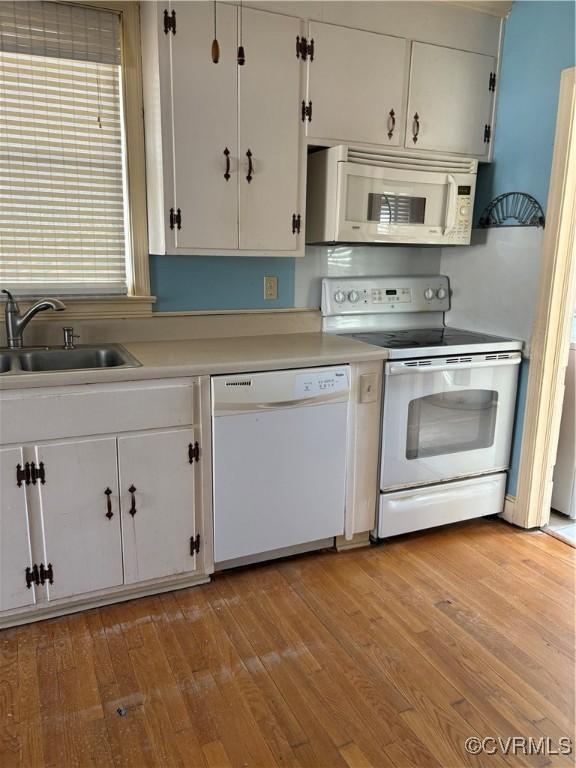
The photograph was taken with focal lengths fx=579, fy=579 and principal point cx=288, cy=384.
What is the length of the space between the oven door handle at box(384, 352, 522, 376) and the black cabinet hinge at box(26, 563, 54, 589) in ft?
4.91

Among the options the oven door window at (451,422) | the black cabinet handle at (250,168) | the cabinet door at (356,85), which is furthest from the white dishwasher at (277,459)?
the cabinet door at (356,85)

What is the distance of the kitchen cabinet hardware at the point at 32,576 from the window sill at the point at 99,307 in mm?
984

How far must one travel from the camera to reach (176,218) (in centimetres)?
229

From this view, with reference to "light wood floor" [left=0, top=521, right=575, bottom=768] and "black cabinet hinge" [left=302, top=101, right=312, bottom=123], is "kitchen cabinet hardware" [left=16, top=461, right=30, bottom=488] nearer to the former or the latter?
"light wood floor" [left=0, top=521, right=575, bottom=768]

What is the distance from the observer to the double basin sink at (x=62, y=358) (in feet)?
7.30

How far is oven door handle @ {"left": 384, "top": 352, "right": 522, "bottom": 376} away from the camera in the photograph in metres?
2.45

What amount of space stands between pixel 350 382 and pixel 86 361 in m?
1.10

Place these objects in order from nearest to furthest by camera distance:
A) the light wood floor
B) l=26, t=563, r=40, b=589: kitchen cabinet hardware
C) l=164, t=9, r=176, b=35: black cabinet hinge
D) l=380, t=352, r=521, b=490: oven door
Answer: the light wood floor, l=26, t=563, r=40, b=589: kitchen cabinet hardware, l=164, t=9, r=176, b=35: black cabinet hinge, l=380, t=352, r=521, b=490: oven door

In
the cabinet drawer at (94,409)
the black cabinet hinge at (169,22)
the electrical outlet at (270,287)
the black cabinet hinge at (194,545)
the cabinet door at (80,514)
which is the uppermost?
the black cabinet hinge at (169,22)

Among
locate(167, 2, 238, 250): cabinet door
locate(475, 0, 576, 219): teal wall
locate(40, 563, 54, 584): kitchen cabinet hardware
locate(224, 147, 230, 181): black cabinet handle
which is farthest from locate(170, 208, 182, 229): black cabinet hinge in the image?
locate(475, 0, 576, 219): teal wall

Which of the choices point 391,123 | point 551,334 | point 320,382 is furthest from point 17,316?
point 551,334

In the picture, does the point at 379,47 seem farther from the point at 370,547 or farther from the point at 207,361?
the point at 370,547

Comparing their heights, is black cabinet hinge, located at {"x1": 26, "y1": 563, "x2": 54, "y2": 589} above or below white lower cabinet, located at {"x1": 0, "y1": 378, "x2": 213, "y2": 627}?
below

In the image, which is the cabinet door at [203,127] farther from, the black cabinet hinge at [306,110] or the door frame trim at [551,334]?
the door frame trim at [551,334]
